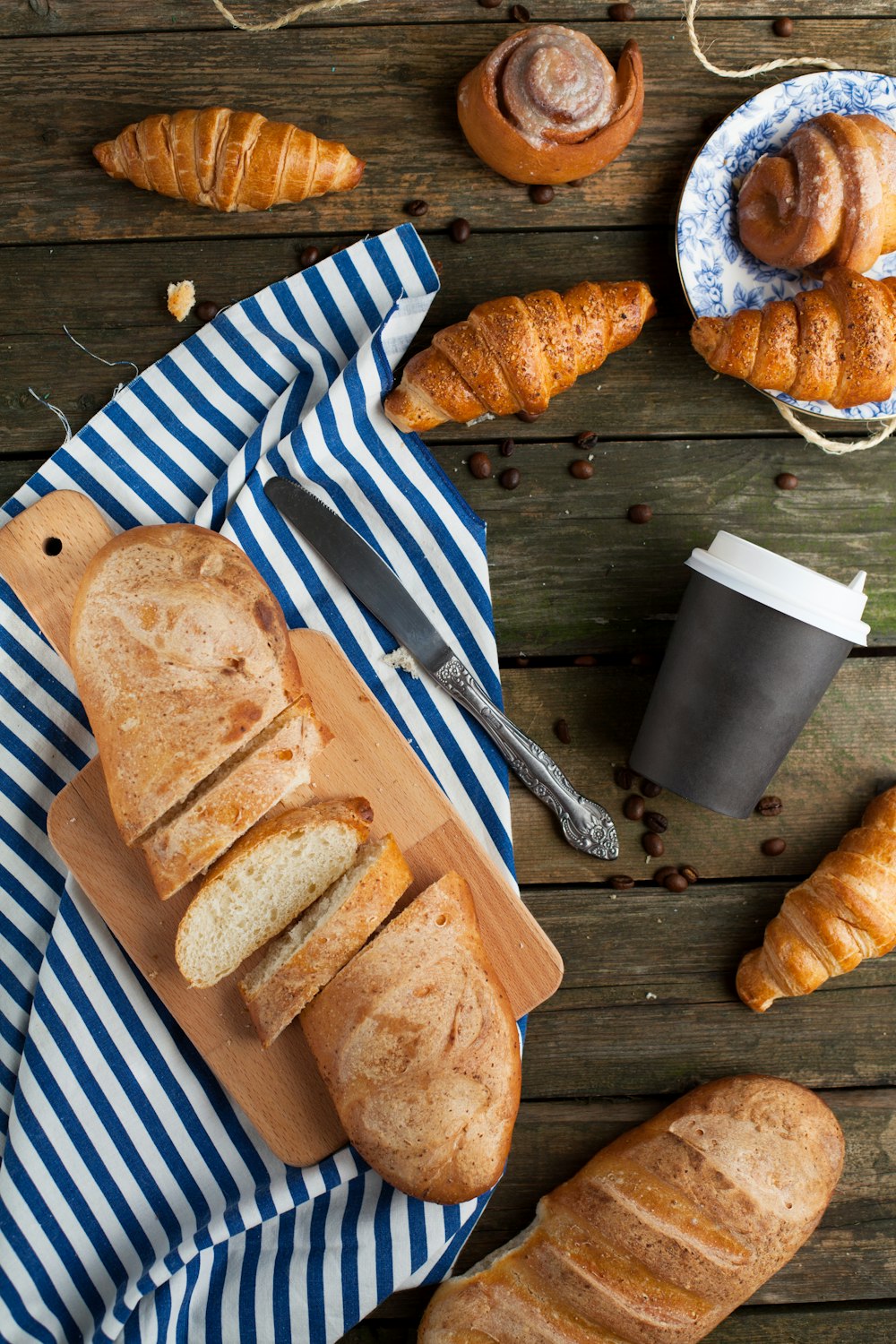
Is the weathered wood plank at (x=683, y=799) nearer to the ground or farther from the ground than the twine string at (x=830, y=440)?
nearer to the ground

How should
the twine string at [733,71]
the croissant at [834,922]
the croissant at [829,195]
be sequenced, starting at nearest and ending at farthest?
the croissant at [829,195]
the croissant at [834,922]
the twine string at [733,71]

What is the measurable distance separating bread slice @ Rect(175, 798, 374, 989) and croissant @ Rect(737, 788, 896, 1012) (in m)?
1.06

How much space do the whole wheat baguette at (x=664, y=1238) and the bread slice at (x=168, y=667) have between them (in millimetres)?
1340

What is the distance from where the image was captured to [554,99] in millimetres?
1974

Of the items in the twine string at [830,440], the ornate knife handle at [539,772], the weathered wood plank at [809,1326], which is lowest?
the weathered wood plank at [809,1326]

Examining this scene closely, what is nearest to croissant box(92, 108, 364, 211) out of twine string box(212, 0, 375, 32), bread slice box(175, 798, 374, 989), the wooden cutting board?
twine string box(212, 0, 375, 32)

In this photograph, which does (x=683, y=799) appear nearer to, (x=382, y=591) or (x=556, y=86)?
(x=382, y=591)

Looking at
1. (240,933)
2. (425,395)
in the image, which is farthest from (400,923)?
(425,395)

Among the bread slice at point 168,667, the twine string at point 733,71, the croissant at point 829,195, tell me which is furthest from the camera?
the twine string at point 733,71

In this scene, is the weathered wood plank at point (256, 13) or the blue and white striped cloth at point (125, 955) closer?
the blue and white striped cloth at point (125, 955)

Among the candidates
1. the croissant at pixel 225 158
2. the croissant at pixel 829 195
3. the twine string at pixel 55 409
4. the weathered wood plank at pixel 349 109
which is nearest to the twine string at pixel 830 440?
the croissant at pixel 829 195

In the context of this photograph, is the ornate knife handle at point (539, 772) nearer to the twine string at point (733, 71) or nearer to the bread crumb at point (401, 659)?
the bread crumb at point (401, 659)

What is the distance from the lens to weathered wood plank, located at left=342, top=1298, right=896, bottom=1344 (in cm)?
228

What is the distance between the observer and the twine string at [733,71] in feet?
7.27
